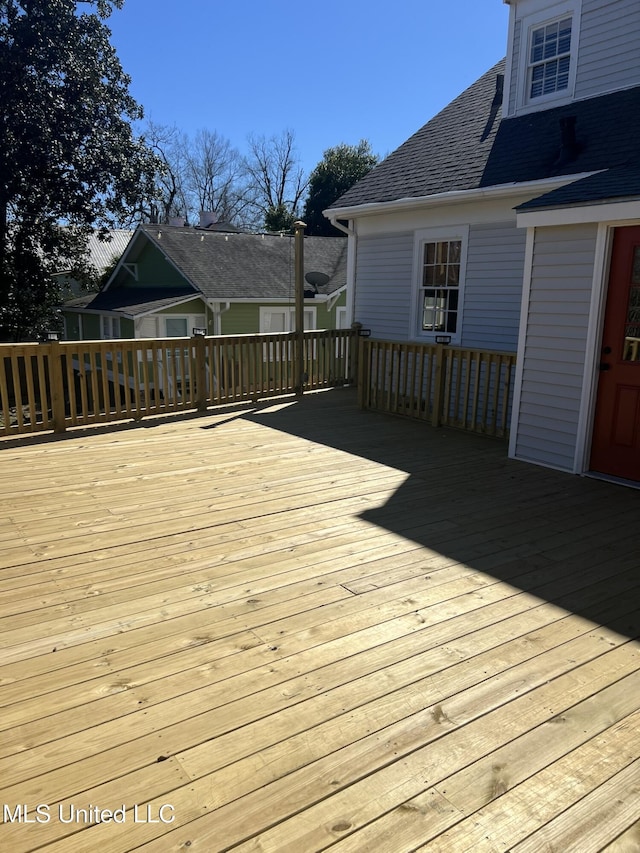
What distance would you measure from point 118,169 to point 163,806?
60.3 feet

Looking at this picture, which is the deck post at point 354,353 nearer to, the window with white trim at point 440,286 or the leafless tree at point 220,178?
the window with white trim at point 440,286

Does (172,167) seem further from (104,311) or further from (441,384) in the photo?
(441,384)

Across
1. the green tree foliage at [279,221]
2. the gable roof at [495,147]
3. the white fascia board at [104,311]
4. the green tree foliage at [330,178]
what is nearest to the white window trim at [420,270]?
the gable roof at [495,147]

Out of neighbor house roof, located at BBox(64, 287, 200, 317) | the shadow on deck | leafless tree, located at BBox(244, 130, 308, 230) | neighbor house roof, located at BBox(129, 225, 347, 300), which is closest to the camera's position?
the shadow on deck

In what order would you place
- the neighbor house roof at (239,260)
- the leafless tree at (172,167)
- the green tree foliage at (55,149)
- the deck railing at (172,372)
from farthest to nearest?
the leafless tree at (172,167) → the neighbor house roof at (239,260) → the green tree foliage at (55,149) → the deck railing at (172,372)

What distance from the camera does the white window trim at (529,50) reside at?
303 inches

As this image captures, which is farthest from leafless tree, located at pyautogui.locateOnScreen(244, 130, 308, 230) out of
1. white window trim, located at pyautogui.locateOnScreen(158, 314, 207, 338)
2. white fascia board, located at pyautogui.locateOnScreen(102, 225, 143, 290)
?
white window trim, located at pyautogui.locateOnScreen(158, 314, 207, 338)

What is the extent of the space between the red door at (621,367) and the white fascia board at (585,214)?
223 millimetres

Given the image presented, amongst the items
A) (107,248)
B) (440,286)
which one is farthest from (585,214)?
(107,248)

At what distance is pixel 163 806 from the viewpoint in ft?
5.99

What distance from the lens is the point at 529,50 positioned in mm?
8258

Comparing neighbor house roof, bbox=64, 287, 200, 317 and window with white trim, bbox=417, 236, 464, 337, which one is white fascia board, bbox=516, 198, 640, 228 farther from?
neighbor house roof, bbox=64, 287, 200, 317

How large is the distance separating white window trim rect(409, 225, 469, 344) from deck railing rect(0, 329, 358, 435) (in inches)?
41.9

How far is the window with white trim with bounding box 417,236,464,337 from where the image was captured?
8.32m
